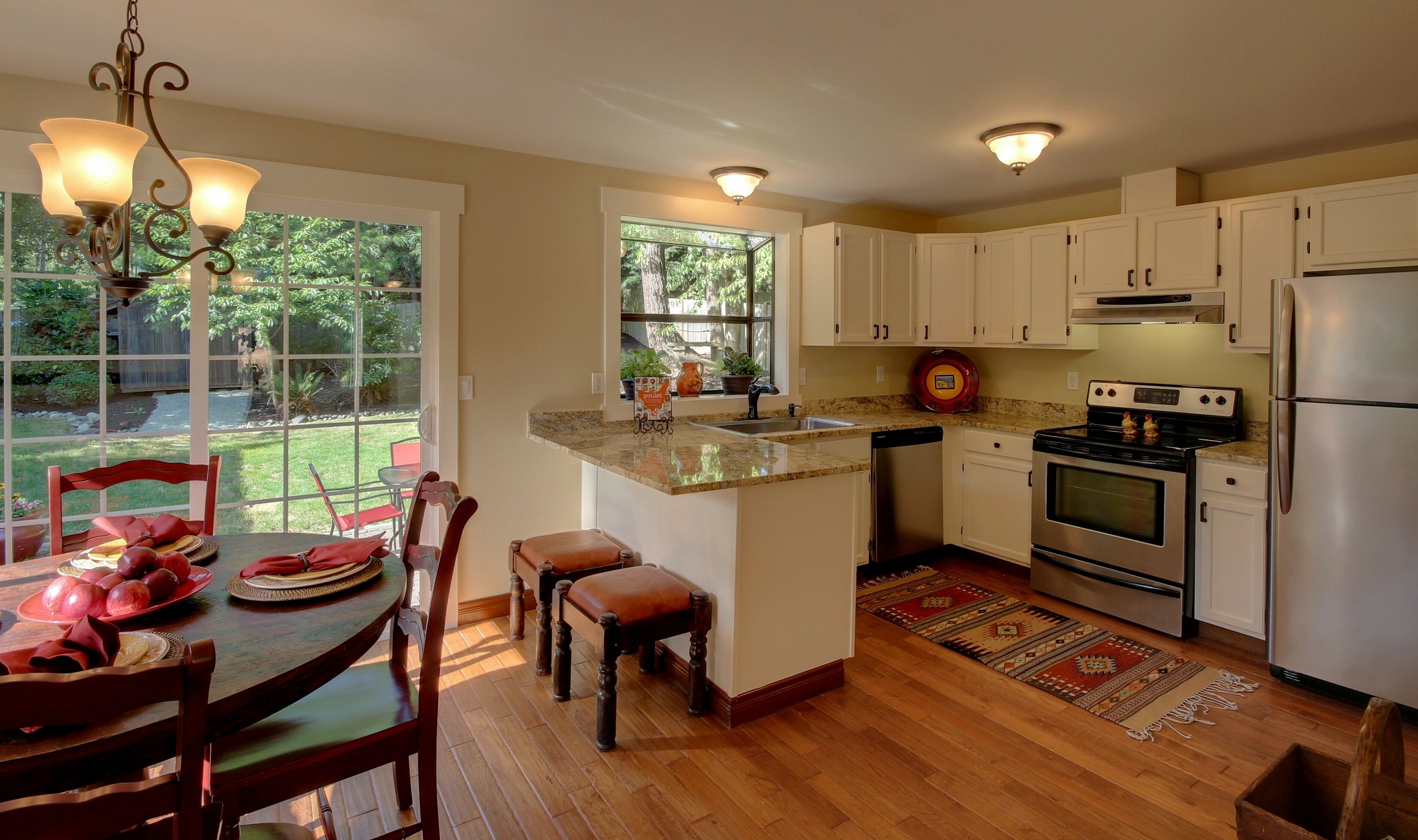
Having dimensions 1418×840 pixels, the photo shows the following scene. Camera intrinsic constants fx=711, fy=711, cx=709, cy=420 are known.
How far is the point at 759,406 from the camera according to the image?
172 inches

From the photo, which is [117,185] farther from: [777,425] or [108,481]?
[777,425]

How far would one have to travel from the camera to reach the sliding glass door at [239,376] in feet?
8.57

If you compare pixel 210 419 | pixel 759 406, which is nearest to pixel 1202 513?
pixel 759 406

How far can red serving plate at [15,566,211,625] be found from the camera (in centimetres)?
146

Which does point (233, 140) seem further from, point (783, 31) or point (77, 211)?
point (783, 31)

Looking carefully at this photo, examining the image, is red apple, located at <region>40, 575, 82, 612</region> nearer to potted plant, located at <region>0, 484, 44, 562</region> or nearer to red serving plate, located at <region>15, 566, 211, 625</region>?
red serving plate, located at <region>15, 566, 211, 625</region>

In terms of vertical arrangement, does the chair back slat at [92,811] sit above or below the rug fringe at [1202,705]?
above

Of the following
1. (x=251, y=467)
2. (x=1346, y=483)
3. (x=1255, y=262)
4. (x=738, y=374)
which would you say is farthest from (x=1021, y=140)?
(x=251, y=467)

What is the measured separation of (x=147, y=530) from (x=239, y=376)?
1.25 meters

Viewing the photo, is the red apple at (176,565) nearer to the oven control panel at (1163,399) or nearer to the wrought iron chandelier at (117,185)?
the wrought iron chandelier at (117,185)

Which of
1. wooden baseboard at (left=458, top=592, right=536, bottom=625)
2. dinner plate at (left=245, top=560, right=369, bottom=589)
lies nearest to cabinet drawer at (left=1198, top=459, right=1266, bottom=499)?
wooden baseboard at (left=458, top=592, right=536, bottom=625)

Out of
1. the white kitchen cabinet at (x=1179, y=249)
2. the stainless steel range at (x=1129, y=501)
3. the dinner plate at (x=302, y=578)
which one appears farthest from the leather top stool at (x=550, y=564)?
the white kitchen cabinet at (x=1179, y=249)

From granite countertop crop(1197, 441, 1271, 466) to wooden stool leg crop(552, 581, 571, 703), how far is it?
9.41 ft

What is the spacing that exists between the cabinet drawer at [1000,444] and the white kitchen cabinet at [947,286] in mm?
656
